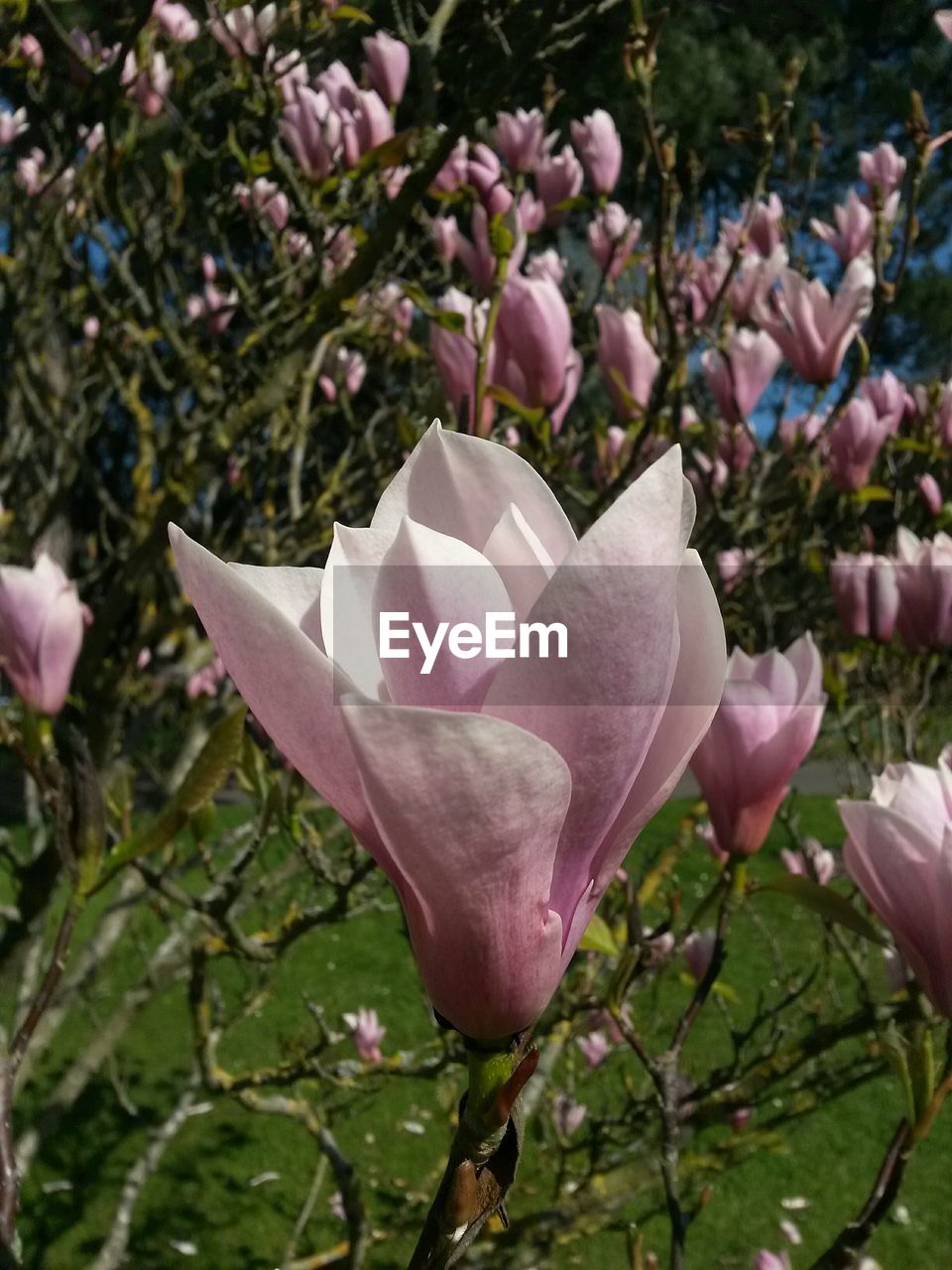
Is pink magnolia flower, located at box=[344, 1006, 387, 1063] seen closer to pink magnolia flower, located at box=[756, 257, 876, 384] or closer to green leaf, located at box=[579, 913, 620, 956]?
pink magnolia flower, located at box=[756, 257, 876, 384]

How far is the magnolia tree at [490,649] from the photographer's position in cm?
35

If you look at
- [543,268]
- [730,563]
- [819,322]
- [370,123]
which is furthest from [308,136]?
[730,563]

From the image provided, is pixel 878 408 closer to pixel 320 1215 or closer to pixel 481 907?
pixel 481 907

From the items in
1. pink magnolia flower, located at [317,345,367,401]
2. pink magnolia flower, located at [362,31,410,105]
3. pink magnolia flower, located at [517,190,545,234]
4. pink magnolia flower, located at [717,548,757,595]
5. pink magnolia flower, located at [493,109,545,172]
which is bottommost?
pink magnolia flower, located at [717,548,757,595]

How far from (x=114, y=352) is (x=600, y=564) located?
2579 millimetres

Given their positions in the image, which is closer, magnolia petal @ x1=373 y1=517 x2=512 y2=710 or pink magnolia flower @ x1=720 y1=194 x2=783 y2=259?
magnolia petal @ x1=373 y1=517 x2=512 y2=710

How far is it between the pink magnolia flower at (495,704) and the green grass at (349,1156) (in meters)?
1.84

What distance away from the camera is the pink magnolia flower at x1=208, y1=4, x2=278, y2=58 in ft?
5.64

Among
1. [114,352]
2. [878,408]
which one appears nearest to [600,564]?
[878,408]

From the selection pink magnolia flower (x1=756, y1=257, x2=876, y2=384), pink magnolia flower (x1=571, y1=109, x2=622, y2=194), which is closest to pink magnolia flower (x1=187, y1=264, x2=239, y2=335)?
pink magnolia flower (x1=571, y1=109, x2=622, y2=194)

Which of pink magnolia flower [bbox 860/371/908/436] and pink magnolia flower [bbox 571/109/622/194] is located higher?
pink magnolia flower [bbox 571/109/622/194]

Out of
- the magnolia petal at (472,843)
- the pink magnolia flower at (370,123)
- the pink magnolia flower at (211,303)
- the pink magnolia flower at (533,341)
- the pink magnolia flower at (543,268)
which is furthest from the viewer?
the pink magnolia flower at (211,303)

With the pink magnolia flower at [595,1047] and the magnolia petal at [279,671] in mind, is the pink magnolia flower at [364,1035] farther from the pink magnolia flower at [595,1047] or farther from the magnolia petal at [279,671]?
the magnolia petal at [279,671]

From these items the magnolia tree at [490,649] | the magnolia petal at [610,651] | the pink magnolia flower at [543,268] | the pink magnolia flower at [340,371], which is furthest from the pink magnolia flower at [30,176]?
the magnolia petal at [610,651]
